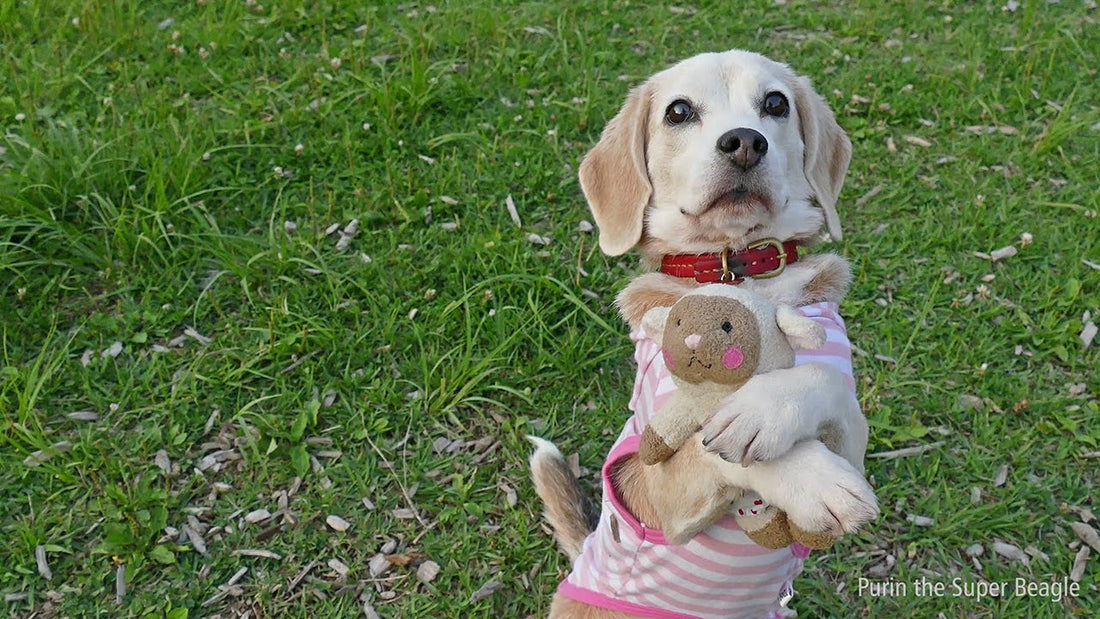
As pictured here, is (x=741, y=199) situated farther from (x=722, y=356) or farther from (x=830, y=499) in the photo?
(x=830, y=499)

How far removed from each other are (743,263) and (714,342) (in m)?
0.91

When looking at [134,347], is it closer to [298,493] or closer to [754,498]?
[298,493]

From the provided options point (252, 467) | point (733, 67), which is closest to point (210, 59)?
point (252, 467)

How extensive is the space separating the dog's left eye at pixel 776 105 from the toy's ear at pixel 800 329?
1256 millimetres

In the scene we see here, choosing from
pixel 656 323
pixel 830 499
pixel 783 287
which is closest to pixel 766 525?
pixel 830 499

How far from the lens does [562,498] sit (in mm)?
3150

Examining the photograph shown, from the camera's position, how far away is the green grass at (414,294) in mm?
3275

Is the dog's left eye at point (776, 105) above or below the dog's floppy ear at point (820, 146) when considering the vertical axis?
above

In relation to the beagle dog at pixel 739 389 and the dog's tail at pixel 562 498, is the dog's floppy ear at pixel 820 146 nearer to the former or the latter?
the beagle dog at pixel 739 389

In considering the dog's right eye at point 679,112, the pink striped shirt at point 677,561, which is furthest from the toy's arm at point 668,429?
the dog's right eye at point 679,112

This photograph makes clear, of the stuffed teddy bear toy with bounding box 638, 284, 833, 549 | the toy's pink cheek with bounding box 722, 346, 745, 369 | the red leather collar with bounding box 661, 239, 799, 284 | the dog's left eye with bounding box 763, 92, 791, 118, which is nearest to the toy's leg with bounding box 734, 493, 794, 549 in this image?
the stuffed teddy bear toy with bounding box 638, 284, 833, 549

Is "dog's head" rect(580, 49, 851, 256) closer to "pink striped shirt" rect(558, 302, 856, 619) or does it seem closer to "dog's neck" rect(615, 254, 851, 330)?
"dog's neck" rect(615, 254, 851, 330)

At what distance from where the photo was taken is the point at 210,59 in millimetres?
5230

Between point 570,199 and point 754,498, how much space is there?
111 inches
